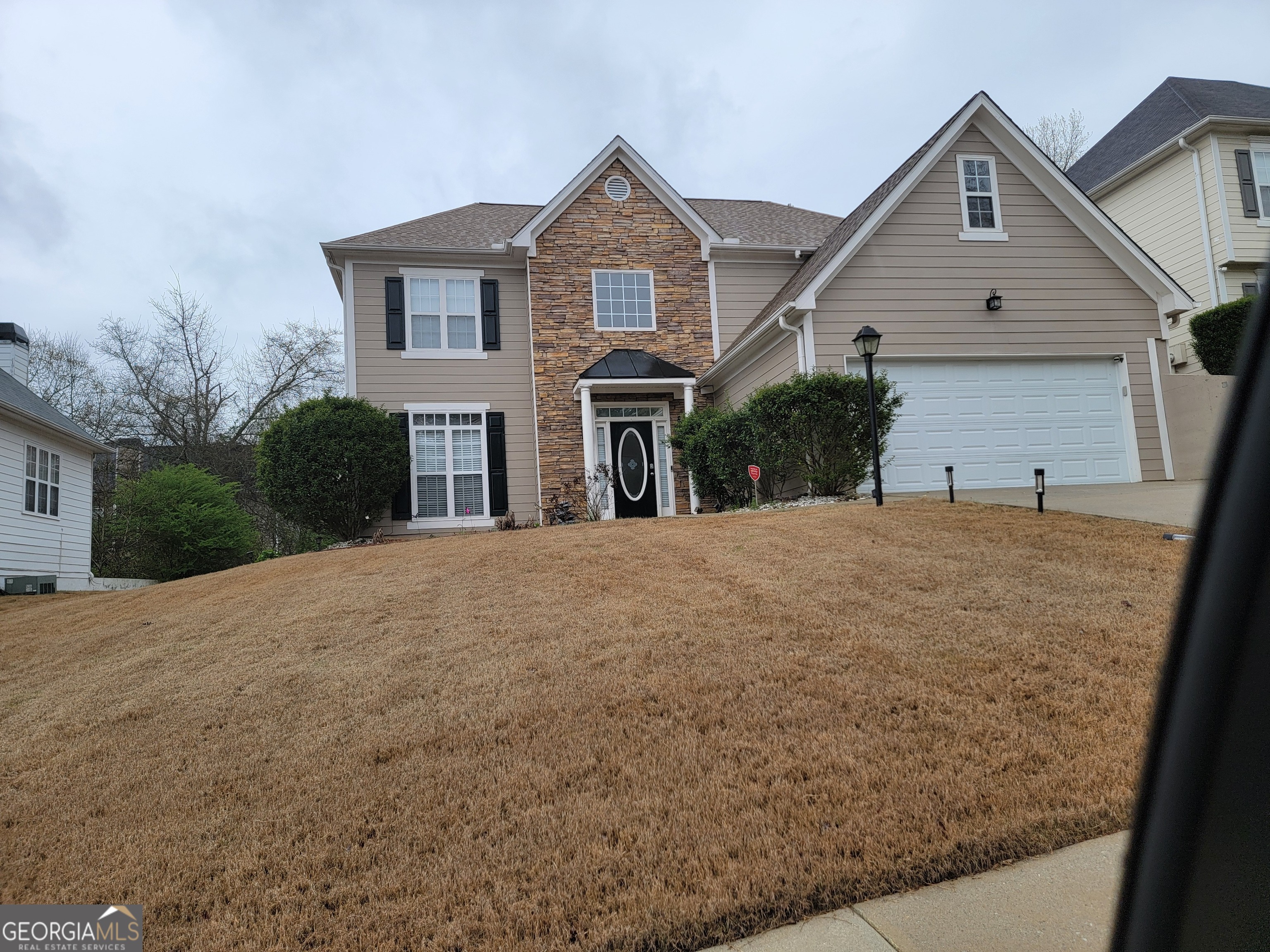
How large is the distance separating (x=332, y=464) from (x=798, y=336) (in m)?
8.06

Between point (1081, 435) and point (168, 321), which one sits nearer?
point (1081, 435)

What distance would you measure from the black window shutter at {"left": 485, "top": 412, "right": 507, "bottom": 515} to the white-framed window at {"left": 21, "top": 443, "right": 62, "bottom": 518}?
876 centimetres

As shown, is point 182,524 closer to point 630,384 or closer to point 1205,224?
point 630,384

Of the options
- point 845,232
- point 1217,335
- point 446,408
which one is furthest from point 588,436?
point 1217,335

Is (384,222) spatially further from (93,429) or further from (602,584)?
(602,584)

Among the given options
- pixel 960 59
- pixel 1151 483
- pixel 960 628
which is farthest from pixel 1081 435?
pixel 960 59

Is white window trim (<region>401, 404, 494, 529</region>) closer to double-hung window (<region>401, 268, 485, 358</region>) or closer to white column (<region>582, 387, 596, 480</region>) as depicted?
double-hung window (<region>401, 268, 485, 358</region>)

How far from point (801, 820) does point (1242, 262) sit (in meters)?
17.5

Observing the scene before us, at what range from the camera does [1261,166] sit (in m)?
15.4

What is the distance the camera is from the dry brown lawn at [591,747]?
8.58 feet

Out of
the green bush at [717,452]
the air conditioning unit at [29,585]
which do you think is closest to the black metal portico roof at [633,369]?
the green bush at [717,452]

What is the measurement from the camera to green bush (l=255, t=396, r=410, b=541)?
1288 cm

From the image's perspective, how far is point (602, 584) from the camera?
6410mm

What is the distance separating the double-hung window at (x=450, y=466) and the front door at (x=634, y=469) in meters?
2.55
